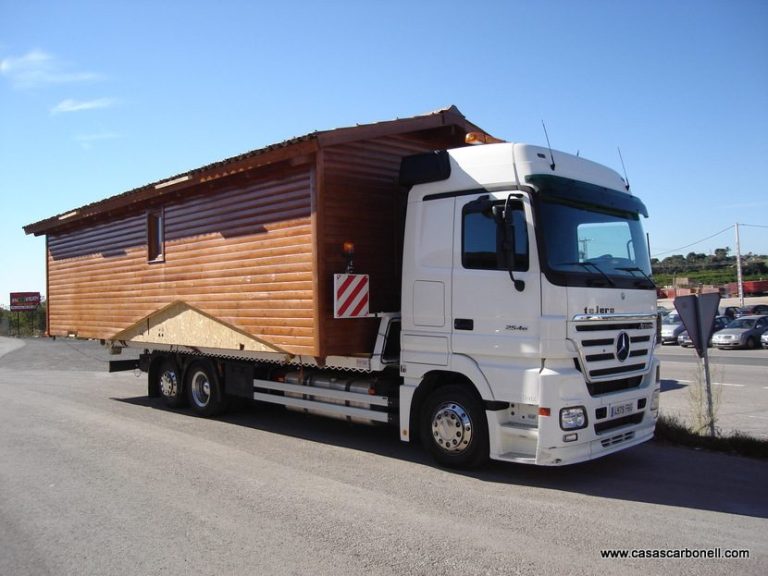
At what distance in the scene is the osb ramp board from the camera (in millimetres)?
8891

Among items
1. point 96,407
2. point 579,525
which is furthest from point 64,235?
point 579,525

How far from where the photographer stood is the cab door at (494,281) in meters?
6.09

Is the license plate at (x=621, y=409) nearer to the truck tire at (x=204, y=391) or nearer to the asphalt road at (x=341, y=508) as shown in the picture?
the asphalt road at (x=341, y=508)

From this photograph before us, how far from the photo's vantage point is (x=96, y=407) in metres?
11.3

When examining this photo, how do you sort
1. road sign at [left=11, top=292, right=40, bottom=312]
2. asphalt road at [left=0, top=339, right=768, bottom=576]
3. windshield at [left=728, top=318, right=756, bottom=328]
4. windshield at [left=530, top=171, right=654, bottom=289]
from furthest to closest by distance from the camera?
1. road sign at [left=11, top=292, right=40, bottom=312]
2. windshield at [left=728, top=318, right=756, bottom=328]
3. windshield at [left=530, top=171, right=654, bottom=289]
4. asphalt road at [left=0, top=339, right=768, bottom=576]

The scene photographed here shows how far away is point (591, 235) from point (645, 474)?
2.57m

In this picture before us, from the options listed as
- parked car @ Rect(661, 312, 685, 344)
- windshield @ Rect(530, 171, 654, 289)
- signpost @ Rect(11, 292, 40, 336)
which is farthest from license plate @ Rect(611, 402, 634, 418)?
signpost @ Rect(11, 292, 40, 336)

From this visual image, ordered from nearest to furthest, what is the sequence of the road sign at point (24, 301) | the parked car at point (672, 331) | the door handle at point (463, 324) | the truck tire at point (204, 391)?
the door handle at point (463, 324), the truck tire at point (204, 391), the parked car at point (672, 331), the road sign at point (24, 301)

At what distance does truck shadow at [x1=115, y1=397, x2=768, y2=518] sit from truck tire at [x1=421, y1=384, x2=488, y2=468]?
0.19 m

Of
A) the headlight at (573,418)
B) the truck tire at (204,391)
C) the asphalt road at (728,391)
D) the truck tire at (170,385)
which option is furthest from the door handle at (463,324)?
the truck tire at (170,385)

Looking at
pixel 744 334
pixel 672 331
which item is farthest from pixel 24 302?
pixel 744 334

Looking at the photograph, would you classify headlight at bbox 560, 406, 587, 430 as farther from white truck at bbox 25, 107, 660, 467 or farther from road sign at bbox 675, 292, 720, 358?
road sign at bbox 675, 292, 720, 358

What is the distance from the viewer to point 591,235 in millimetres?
6617

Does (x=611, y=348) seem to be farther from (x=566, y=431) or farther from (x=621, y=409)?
(x=566, y=431)
